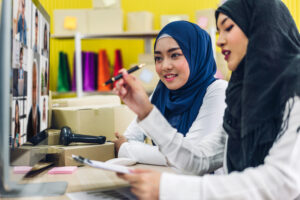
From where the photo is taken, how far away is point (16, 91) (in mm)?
829

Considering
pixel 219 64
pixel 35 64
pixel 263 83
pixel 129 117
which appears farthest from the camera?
pixel 219 64

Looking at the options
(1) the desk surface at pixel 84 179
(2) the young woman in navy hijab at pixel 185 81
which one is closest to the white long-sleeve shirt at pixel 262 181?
(1) the desk surface at pixel 84 179

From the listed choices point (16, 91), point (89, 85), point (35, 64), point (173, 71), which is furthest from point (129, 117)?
point (89, 85)

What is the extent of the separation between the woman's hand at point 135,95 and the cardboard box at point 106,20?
254 cm

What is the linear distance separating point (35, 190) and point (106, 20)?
2.65 m

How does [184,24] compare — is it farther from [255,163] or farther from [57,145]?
[255,163]

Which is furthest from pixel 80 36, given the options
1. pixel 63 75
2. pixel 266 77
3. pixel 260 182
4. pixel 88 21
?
pixel 260 182

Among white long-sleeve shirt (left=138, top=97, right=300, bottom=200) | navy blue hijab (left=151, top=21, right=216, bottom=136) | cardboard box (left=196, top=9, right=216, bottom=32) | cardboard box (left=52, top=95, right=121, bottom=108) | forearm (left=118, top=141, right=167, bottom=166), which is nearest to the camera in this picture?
white long-sleeve shirt (left=138, top=97, right=300, bottom=200)

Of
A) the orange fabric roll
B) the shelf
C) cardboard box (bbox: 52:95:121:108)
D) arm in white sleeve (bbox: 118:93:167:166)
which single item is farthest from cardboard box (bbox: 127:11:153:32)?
arm in white sleeve (bbox: 118:93:167:166)

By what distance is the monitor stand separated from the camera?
2.76 ft

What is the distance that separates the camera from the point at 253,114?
0.78 m

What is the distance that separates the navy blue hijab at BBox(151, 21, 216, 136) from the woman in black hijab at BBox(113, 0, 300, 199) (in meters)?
0.54

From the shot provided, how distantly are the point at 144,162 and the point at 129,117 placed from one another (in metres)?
0.43

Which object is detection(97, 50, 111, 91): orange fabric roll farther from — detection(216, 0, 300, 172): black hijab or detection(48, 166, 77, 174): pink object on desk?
detection(216, 0, 300, 172): black hijab
